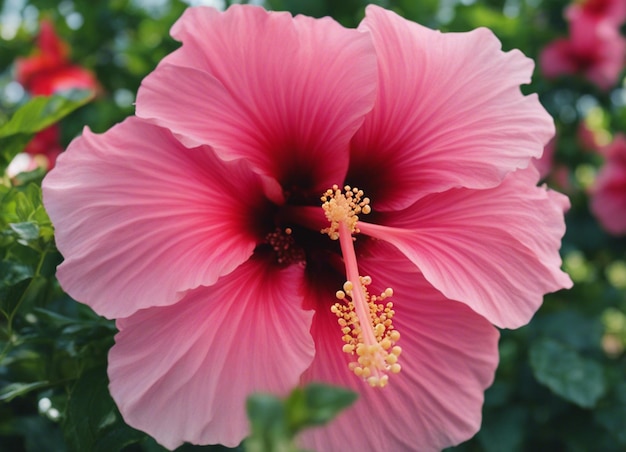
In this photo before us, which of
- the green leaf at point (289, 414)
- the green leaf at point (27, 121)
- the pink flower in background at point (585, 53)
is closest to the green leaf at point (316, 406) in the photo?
the green leaf at point (289, 414)

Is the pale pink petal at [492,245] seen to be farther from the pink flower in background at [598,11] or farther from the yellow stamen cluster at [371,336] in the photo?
the pink flower in background at [598,11]

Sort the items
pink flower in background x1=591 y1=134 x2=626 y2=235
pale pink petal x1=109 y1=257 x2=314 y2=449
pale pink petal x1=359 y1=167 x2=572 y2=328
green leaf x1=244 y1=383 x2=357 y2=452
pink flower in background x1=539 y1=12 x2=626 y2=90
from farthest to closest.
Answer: pink flower in background x1=539 y1=12 x2=626 y2=90
pink flower in background x1=591 y1=134 x2=626 y2=235
pale pink petal x1=359 y1=167 x2=572 y2=328
pale pink petal x1=109 y1=257 x2=314 y2=449
green leaf x1=244 y1=383 x2=357 y2=452

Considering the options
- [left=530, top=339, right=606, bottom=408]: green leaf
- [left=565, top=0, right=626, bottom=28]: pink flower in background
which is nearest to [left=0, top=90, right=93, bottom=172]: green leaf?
[left=530, top=339, right=606, bottom=408]: green leaf

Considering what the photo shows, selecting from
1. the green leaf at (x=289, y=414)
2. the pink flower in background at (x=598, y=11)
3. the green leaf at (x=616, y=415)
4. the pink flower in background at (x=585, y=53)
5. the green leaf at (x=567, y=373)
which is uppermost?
the green leaf at (x=289, y=414)

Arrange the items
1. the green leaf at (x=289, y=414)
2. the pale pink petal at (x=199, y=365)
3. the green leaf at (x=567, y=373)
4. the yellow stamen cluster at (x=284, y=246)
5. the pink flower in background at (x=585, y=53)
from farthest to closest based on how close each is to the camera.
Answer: the pink flower in background at (x=585, y=53) → the green leaf at (x=567, y=373) → the yellow stamen cluster at (x=284, y=246) → the pale pink petal at (x=199, y=365) → the green leaf at (x=289, y=414)

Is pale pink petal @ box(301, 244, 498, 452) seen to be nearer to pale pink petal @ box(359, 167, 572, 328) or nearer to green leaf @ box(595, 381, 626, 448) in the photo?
pale pink petal @ box(359, 167, 572, 328)
